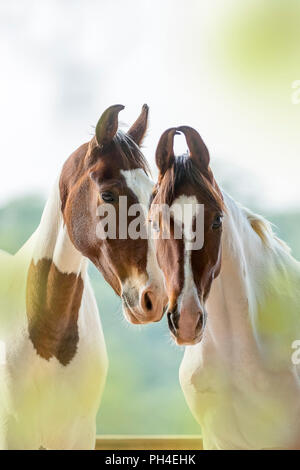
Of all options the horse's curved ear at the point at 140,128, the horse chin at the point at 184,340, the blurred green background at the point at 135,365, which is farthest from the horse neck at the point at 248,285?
the blurred green background at the point at 135,365

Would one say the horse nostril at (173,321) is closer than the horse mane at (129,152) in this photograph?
Yes

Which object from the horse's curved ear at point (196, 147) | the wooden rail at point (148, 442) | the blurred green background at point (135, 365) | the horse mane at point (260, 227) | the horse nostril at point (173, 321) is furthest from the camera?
the blurred green background at point (135, 365)

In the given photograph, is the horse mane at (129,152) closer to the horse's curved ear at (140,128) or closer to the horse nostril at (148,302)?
the horse's curved ear at (140,128)

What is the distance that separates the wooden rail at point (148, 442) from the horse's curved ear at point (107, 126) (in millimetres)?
754

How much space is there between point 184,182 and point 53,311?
0.39 metres

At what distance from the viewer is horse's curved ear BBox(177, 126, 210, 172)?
112cm

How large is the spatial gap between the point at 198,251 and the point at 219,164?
0.64 meters

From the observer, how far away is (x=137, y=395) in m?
1.67

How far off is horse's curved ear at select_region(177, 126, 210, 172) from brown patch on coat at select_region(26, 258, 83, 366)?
0.35 meters

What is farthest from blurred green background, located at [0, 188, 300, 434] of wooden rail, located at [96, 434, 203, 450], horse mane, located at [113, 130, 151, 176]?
horse mane, located at [113, 130, 151, 176]

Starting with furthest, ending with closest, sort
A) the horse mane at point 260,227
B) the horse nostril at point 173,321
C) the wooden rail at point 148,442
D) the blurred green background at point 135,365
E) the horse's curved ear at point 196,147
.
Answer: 1. the blurred green background at point 135,365
2. the wooden rail at point 148,442
3. the horse mane at point 260,227
4. the horse's curved ear at point 196,147
5. the horse nostril at point 173,321

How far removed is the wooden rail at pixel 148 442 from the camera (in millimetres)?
1476

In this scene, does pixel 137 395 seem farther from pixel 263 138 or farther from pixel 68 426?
pixel 263 138

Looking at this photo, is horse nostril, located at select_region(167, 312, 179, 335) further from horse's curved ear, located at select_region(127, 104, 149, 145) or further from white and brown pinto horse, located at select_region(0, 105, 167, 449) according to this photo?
horse's curved ear, located at select_region(127, 104, 149, 145)
